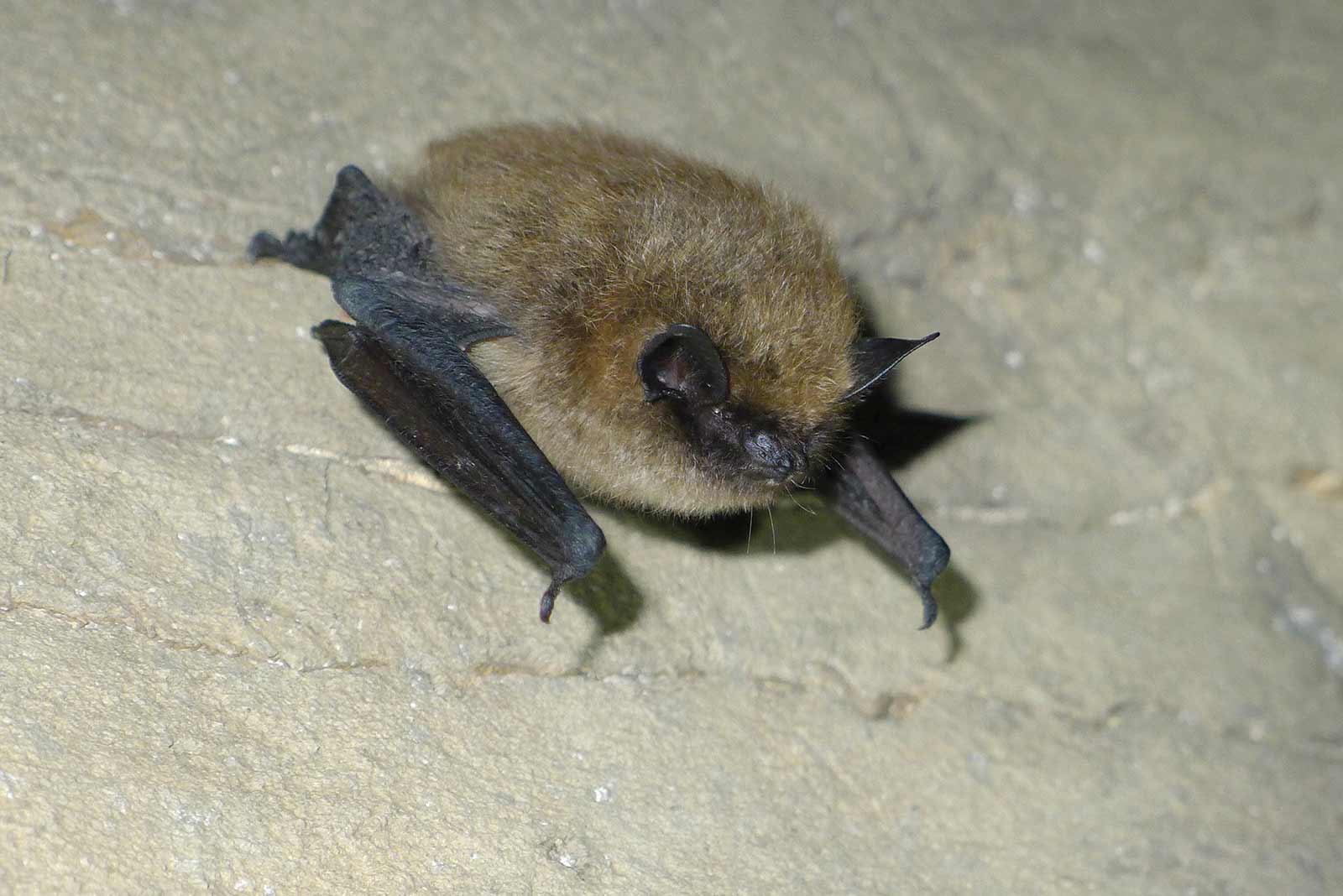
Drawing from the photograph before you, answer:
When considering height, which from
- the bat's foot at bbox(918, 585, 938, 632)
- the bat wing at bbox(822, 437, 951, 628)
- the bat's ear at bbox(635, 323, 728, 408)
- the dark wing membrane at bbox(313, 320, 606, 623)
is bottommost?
the bat's foot at bbox(918, 585, 938, 632)

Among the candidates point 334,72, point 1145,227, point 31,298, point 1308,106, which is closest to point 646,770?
point 31,298

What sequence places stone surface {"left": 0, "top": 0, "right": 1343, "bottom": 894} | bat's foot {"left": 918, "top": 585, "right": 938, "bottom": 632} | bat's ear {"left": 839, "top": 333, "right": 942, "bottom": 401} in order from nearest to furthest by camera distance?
stone surface {"left": 0, "top": 0, "right": 1343, "bottom": 894}
bat's ear {"left": 839, "top": 333, "right": 942, "bottom": 401}
bat's foot {"left": 918, "top": 585, "right": 938, "bottom": 632}

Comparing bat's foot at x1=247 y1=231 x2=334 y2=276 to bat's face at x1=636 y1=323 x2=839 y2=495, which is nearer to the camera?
bat's face at x1=636 y1=323 x2=839 y2=495

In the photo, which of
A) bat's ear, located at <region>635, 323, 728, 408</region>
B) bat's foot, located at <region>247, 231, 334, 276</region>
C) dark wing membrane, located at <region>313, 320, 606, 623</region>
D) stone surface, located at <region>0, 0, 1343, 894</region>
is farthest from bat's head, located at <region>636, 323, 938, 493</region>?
bat's foot, located at <region>247, 231, 334, 276</region>

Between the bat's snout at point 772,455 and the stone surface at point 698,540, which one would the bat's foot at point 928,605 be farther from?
the bat's snout at point 772,455

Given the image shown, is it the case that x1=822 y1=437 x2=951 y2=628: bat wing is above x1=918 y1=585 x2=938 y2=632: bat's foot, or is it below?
above

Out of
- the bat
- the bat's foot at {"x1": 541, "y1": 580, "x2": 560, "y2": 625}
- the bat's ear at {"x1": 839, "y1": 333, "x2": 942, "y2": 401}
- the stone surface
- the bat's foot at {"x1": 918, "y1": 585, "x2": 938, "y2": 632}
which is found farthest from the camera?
the bat's foot at {"x1": 918, "y1": 585, "x2": 938, "y2": 632}

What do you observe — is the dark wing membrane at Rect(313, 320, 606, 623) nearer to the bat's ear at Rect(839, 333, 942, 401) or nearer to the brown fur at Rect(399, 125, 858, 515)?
the brown fur at Rect(399, 125, 858, 515)
